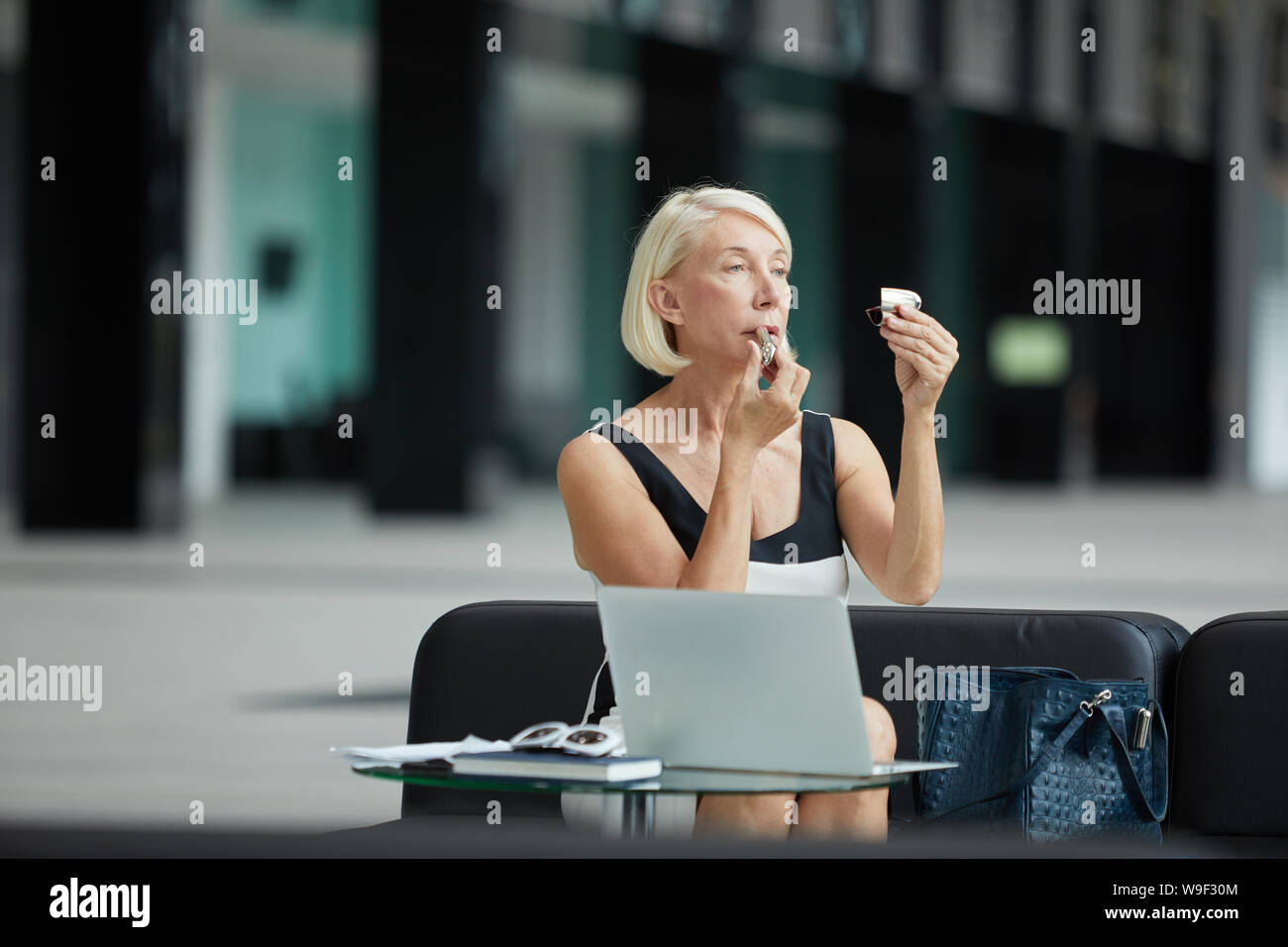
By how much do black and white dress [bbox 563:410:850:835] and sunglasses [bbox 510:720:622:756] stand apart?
0.38 meters

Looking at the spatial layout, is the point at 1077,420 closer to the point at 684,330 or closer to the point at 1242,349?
the point at 1242,349

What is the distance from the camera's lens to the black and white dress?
2.54 meters

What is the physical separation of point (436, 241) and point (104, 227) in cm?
309

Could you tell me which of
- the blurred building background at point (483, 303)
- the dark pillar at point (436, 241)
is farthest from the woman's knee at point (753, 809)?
the dark pillar at point (436, 241)

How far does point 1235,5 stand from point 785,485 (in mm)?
26330

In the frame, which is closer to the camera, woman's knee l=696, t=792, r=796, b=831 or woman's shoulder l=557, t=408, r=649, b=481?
woman's knee l=696, t=792, r=796, b=831

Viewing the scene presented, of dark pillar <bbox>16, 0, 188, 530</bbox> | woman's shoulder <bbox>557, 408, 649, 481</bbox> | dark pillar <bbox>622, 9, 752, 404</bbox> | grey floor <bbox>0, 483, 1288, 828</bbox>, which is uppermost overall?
dark pillar <bbox>622, 9, 752, 404</bbox>

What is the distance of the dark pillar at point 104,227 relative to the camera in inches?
515

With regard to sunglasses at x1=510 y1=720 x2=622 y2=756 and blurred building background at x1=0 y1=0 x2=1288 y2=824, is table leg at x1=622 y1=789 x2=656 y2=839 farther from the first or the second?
blurred building background at x1=0 y1=0 x2=1288 y2=824

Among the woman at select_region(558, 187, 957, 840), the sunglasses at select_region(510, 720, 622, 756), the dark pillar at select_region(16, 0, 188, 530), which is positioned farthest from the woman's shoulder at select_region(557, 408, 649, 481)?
the dark pillar at select_region(16, 0, 188, 530)

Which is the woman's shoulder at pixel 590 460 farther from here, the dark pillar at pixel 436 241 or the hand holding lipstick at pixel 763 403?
the dark pillar at pixel 436 241

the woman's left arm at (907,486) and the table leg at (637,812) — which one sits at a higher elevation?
the woman's left arm at (907,486)

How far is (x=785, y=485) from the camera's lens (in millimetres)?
2652

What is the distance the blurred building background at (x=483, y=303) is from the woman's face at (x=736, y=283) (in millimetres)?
1168
